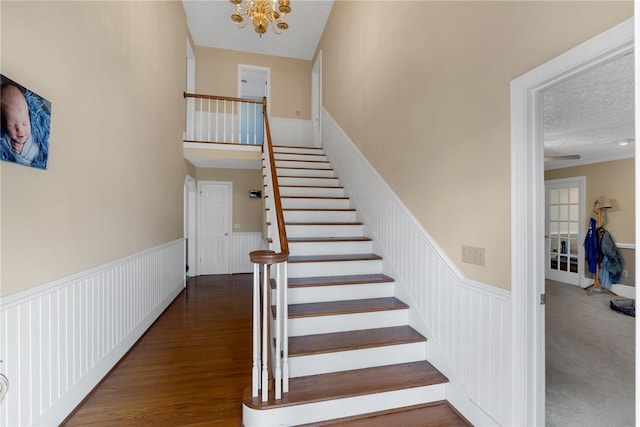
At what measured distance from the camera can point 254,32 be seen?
234 inches

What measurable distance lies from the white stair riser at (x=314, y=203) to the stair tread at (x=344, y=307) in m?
1.65

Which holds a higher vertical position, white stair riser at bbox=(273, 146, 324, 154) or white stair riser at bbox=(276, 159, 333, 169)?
white stair riser at bbox=(273, 146, 324, 154)

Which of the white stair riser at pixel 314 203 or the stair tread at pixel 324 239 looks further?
the white stair riser at pixel 314 203

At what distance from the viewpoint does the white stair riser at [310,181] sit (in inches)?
175

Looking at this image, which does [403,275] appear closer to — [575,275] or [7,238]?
[7,238]

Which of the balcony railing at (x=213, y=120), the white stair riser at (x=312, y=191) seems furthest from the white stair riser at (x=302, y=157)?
the white stair riser at (x=312, y=191)

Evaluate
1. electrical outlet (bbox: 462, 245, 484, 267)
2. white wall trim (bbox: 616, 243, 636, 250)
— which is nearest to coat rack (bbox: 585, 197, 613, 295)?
white wall trim (bbox: 616, 243, 636, 250)

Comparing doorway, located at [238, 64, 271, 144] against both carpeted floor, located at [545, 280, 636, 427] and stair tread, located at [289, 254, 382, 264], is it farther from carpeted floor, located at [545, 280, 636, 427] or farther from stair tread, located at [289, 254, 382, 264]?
carpeted floor, located at [545, 280, 636, 427]

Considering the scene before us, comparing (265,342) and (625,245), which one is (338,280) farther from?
(625,245)

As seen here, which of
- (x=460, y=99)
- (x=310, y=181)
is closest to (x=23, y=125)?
(x=460, y=99)

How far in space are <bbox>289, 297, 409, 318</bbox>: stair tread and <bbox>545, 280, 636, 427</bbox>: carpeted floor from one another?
1240mm

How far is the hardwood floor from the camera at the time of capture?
1929 mm

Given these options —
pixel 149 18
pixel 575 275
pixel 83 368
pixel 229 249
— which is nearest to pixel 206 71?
pixel 149 18

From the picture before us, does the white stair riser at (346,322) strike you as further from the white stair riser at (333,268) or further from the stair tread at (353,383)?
the white stair riser at (333,268)
